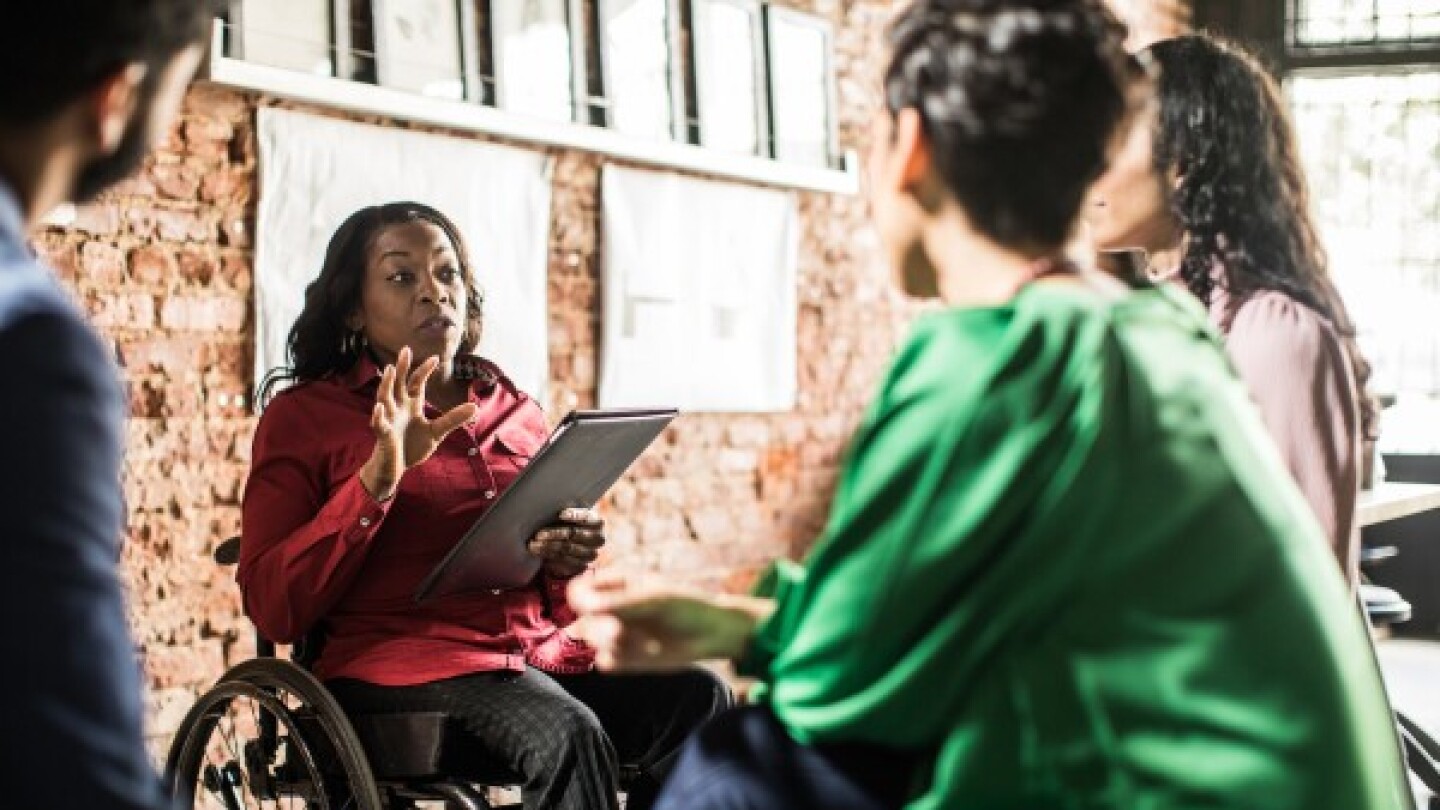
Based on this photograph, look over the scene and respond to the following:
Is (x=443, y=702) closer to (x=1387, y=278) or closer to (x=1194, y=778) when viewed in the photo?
(x=1194, y=778)

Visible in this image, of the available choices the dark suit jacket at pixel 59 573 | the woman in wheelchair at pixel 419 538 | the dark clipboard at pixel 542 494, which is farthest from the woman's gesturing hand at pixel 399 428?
the dark suit jacket at pixel 59 573

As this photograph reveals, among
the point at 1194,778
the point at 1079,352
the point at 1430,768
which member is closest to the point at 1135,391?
the point at 1079,352

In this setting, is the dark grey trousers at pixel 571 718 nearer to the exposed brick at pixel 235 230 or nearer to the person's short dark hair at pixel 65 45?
the exposed brick at pixel 235 230

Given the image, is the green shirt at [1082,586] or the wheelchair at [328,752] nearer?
the green shirt at [1082,586]

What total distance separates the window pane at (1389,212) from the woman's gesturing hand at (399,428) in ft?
17.4

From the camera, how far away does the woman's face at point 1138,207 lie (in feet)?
6.83

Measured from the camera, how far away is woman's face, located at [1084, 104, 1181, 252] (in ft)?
6.83

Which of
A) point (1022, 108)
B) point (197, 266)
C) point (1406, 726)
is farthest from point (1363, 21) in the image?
point (1022, 108)

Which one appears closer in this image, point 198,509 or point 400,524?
point 400,524

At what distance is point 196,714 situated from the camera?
2.26 meters

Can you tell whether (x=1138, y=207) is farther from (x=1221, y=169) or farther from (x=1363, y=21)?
(x=1363, y=21)

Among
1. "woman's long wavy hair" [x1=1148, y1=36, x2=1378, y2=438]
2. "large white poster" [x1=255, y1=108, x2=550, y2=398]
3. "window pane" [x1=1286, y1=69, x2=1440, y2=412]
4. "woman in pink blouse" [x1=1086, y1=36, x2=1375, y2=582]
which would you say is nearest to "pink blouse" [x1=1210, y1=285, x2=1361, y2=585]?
"woman in pink blouse" [x1=1086, y1=36, x2=1375, y2=582]

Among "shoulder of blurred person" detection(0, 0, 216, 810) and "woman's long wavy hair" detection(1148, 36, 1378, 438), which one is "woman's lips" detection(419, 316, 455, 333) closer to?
"woman's long wavy hair" detection(1148, 36, 1378, 438)

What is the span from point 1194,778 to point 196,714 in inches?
62.9
